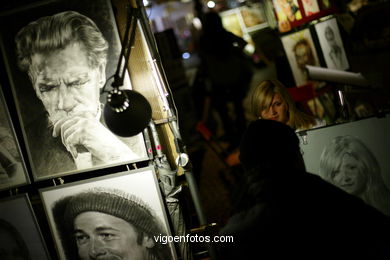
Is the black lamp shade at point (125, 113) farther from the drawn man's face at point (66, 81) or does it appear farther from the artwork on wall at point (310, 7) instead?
the artwork on wall at point (310, 7)

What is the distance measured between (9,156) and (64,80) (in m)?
0.78

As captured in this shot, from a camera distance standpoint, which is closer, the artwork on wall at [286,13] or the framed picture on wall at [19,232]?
the framed picture on wall at [19,232]

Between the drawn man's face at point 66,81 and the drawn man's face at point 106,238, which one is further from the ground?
the drawn man's face at point 66,81

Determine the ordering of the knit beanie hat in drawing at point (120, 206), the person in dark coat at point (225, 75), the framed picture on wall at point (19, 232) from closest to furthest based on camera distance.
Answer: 1. the knit beanie hat in drawing at point (120, 206)
2. the framed picture on wall at point (19, 232)
3. the person in dark coat at point (225, 75)

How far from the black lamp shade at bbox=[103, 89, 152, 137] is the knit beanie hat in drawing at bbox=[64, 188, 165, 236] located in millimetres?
646

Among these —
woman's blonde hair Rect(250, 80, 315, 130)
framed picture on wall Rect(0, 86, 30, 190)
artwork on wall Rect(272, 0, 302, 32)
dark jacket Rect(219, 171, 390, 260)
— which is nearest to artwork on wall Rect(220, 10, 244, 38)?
artwork on wall Rect(272, 0, 302, 32)

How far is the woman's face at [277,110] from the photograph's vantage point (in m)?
3.27

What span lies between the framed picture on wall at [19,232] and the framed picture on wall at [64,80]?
340 millimetres

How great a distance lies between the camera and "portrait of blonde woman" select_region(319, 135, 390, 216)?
2756 mm

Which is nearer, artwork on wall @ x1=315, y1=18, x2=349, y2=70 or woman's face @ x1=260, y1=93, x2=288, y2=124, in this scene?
woman's face @ x1=260, y1=93, x2=288, y2=124

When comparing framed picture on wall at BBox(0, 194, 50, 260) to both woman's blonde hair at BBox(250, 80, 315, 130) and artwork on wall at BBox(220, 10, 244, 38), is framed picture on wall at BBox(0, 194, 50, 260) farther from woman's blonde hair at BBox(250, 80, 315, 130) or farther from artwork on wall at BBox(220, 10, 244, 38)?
artwork on wall at BBox(220, 10, 244, 38)

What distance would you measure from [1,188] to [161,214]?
4.30 feet

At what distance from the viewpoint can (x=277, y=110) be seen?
328 centimetres

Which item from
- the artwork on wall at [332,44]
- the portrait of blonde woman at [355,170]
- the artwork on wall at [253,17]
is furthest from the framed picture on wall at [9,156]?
the artwork on wall at [253,17]
